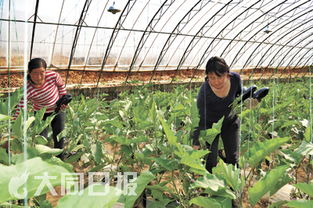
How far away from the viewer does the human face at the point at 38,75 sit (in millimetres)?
2739

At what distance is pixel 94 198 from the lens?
1.55ft

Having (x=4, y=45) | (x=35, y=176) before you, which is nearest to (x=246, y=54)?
(x=4, y=45)

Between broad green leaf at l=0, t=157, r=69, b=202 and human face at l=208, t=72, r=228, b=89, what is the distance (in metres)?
1.91

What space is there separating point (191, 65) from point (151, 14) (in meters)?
5.05

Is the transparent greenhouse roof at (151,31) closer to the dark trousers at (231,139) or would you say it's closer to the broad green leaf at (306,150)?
the dark trousers at (231,139)

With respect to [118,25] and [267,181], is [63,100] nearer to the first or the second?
[267,181]

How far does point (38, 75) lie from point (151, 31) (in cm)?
955

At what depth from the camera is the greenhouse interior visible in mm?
1386

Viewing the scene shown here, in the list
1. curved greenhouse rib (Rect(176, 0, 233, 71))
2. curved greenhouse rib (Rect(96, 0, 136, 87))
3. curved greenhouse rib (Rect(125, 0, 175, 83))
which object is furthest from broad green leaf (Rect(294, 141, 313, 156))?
curved greenhouse rib (Rect(176, 0, 233, 71))

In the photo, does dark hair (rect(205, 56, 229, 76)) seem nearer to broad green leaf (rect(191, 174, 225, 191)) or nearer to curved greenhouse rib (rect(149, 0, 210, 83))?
broad green leaf (rect(191, 174, 225, 191))

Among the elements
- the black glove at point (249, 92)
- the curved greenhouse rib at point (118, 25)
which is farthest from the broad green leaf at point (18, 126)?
the curved greenhouse rib at point (118, 25)

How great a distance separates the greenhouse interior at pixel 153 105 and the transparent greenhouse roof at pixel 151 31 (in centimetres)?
5

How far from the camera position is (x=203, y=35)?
1409 centimetres

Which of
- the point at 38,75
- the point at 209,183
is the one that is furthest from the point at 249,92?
the point at 38,75
